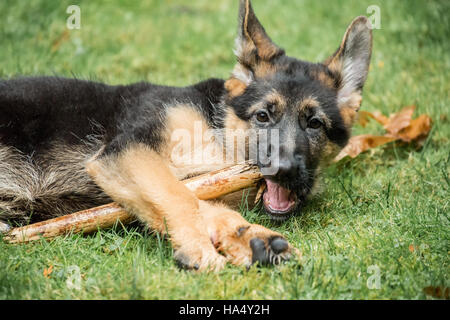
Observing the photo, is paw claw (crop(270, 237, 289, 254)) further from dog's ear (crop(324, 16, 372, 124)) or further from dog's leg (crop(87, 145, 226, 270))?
dog's ear (crop(324, 16, 372, 124))

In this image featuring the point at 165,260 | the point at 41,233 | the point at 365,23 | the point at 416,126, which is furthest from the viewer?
the point at 416,126

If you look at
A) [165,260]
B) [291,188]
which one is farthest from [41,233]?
[291,188]

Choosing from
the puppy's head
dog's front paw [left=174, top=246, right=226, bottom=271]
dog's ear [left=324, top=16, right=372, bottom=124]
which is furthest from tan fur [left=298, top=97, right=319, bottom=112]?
dog's front paw [left=174, top=246, right=226, bottom=271]

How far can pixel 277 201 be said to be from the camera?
3.96m

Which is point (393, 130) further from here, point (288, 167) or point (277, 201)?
point (288, 167)

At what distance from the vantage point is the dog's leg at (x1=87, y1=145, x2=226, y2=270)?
3266 millimetres

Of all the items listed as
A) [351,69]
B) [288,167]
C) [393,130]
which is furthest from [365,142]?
[288,167]

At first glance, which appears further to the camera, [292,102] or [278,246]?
[292,102]

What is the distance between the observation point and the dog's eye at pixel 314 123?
4000mm

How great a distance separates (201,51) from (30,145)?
4225 mm

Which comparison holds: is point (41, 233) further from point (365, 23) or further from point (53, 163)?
point (365, 23)

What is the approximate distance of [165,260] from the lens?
11.0 ft

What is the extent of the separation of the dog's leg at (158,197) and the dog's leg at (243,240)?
10 cm

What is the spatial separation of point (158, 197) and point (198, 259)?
596 mm
